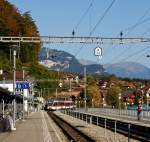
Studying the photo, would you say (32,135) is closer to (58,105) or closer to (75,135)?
(75,135)

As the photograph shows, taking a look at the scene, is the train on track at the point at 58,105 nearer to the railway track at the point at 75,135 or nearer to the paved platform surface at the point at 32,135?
the railway track at the point at 75,135

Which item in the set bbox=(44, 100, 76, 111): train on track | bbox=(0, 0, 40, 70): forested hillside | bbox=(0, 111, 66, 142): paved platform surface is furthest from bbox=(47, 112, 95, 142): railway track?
bbox=(44, 100, 76, 111): train on track

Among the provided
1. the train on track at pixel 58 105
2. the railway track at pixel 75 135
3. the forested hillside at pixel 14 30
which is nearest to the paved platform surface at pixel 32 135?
the railway track at pixel 75 135

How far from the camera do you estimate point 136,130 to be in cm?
2900

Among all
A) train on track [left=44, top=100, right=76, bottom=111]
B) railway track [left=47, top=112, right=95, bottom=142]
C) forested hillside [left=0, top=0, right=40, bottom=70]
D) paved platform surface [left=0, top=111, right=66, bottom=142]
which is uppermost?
forested hillside [left=0, top=0, right=40, bottom=70]

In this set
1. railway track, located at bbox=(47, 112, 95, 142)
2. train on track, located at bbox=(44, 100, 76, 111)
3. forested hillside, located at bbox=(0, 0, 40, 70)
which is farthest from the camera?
train on track, located at bbox=(44, 100, 76, 111)

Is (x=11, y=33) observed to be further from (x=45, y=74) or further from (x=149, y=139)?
(x=149, y=139)

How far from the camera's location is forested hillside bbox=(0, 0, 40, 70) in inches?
6255

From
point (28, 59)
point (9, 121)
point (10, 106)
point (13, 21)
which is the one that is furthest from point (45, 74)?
point (9, 121)

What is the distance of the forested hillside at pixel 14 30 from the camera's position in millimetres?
158875

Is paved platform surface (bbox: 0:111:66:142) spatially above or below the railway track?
above

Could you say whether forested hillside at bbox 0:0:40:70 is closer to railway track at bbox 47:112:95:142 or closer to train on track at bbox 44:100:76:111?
train on track at bbox 44:100:76:111

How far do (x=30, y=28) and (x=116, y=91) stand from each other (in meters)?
37.2

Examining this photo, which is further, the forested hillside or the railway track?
the forested hillside
